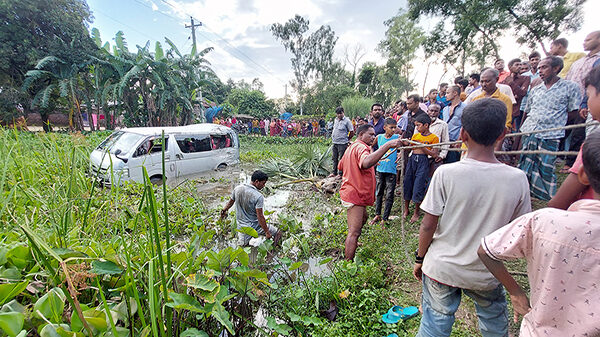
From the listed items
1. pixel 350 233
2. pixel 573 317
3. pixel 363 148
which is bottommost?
pixel 350 233

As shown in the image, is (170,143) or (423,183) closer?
(423,183)

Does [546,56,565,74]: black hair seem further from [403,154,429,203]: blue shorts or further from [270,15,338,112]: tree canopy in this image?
[270,15,338,112]: tree canopy

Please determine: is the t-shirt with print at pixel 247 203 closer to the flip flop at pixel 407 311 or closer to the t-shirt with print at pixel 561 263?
the flip flop at pixel 407 311

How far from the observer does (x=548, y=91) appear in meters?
3.38

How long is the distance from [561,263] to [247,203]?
3.35 metres

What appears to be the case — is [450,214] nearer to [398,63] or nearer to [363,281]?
[363,281]

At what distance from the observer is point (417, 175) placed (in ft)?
14.0

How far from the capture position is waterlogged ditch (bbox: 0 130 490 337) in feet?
3.41

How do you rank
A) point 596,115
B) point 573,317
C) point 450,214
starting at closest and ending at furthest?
point 573,317
point 596,115
point 450,214

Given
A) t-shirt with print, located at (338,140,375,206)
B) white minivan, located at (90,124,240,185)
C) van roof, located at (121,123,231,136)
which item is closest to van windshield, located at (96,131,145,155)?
white minivan, located at (90,124,240,185)

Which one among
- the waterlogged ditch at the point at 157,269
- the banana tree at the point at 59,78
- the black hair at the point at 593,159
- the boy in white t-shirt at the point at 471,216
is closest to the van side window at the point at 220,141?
the waterlogged ditch at the point at 157,269

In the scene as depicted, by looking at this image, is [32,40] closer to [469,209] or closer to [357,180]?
[357,180]

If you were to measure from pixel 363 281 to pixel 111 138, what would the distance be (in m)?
7.32

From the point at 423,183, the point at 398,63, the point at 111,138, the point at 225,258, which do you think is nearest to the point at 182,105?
the point at 111,138
